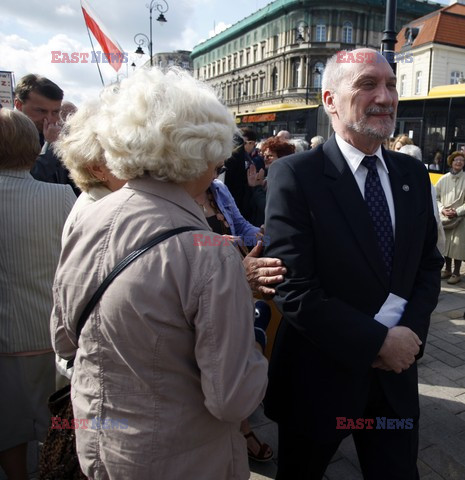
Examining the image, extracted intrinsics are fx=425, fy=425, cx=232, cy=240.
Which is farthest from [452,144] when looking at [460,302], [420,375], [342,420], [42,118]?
[342,420]

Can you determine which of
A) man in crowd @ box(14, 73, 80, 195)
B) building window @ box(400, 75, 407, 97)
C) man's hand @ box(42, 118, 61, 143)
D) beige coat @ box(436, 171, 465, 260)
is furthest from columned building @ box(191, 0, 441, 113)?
man's hand @ box(42, 118, 61, 143)

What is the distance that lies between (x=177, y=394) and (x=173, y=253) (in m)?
0.41

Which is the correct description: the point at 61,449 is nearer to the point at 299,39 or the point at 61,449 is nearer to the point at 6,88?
the point at 6,88

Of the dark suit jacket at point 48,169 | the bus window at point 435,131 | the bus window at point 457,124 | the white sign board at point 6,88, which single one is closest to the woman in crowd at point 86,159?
the dark suit jacket at point 48,169

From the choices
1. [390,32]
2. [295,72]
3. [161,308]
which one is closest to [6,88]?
[390,32]

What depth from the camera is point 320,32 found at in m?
57.8

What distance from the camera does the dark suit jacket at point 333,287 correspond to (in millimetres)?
1619

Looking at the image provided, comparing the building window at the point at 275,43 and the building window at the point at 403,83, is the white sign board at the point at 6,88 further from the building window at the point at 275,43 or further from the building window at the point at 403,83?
the building window at the point at 275,43

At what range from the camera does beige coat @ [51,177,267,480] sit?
1.13m

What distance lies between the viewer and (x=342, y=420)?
1.71 m

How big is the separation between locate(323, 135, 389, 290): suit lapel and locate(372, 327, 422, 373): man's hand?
0.19 metres

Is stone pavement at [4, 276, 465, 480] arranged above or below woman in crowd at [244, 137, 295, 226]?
below

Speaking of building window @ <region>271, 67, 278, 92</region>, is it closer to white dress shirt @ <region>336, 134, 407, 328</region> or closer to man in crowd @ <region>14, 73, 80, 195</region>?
man in crowd @ <region>14, 73, 80, 195</region>

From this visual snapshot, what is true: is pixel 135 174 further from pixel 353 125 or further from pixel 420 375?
pixel 420 375
